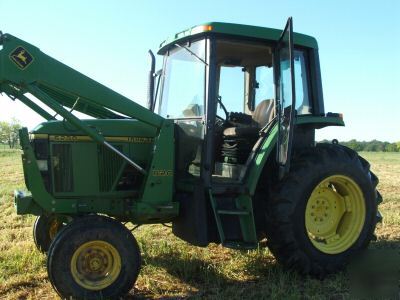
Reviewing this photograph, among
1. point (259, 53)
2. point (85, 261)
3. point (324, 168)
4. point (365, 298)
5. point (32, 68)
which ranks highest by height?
point (259, 53)

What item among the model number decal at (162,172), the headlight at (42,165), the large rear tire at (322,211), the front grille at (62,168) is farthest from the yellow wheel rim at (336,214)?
the headlight at (42,165)

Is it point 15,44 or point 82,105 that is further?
point 82,105

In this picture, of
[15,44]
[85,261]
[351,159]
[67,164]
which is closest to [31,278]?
[85,261]

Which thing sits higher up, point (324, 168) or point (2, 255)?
point (324, 168)

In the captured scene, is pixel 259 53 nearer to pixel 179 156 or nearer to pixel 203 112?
pixel 203 112

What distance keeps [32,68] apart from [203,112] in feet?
5.50

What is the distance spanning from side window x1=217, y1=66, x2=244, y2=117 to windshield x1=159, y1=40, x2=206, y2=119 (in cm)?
36

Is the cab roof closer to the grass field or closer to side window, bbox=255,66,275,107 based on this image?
side window, bbox=255,66,275,107

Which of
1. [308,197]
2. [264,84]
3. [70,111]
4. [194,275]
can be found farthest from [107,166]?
[308,197]

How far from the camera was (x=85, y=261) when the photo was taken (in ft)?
13.7

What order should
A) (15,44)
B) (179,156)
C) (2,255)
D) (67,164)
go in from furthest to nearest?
(2,255) → (179,156) → (67,164) → (15,44)

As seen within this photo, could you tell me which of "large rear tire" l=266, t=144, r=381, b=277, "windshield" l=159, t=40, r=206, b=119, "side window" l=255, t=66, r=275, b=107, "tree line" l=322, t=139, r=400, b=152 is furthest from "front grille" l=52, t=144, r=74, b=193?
"tree line" l=322, t=139, r=400, b=152

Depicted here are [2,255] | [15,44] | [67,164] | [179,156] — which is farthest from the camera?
[2,255]

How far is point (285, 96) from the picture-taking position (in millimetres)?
4957
